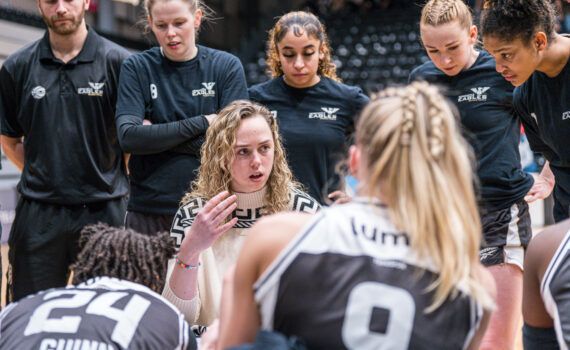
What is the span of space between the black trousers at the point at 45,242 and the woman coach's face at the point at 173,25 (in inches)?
33.3

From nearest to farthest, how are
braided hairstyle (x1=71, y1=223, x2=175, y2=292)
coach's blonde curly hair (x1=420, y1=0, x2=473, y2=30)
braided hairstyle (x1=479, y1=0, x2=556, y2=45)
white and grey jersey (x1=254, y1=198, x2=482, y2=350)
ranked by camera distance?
white and grey jersey (x1=254, y1=198, x2=482, y2=350)
braided hairstyle (x1=71, y1=223, x2=175, y2=292)
braided hairstyle (x1=479, y1=0, x2=556, y2=45)
coach's blonde curly hair (x1=420, y1=0, x2=473, y2=30)

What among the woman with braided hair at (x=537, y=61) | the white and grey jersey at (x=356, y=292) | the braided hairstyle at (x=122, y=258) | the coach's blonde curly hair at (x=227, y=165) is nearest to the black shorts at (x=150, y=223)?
the coach's blonde curly hair at (x=227, y=165)

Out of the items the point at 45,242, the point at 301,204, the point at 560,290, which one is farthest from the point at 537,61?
the point at 45,242

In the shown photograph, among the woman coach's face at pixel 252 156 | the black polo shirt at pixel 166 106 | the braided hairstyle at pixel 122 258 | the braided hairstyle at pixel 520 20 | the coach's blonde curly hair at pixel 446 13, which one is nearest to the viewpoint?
the braided hairstyle at pixel 122 258

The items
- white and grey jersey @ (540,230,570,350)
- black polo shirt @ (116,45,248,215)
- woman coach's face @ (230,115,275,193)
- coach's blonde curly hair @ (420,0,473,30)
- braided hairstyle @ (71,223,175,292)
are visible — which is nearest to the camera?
white and grey jersey @ (540,230,570,350)

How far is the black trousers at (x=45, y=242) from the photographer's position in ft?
9.59

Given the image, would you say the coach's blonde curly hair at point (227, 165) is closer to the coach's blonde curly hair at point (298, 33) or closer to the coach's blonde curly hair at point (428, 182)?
the coach's blonde curly hair at point (298, 33)

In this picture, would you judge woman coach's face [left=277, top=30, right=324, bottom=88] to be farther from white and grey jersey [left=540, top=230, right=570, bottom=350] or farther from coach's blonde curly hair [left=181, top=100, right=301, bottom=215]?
white and grey jersey [left=540, top=230, right=570, bottom=350]

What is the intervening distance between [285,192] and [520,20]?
1.08 m

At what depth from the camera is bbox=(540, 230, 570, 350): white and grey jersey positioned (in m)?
1.33

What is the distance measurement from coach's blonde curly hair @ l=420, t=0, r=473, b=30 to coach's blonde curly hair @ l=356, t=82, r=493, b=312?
153 cm

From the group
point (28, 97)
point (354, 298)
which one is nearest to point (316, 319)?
point (354, 298)

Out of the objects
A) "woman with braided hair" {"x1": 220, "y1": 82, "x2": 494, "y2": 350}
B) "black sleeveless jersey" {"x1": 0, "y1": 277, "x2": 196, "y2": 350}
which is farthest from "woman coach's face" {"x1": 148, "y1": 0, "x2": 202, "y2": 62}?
"woman with braided hair" {"x1": 220, "y1": 82, "x2": 494, "y2": 350}

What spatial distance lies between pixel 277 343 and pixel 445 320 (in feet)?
1.07
